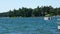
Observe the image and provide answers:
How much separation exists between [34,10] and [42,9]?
4.51 feet

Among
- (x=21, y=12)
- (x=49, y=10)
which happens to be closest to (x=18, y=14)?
(x=21, y=12)

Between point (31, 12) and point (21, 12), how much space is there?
6.73ft

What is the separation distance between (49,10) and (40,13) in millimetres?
1884

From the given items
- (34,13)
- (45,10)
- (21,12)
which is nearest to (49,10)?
(45,10)

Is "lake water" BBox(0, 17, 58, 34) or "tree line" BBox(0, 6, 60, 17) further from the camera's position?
"tree line" BBox(0, 6, 60, 17)

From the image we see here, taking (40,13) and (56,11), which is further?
(40,13)

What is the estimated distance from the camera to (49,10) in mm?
33656

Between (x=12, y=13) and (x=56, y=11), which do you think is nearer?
(x=56, y=11)

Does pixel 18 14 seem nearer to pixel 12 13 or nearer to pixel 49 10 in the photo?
pixel 12 13

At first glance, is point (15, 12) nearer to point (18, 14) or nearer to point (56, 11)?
point (18, 14)

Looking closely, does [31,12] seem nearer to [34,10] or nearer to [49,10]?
[34,10]

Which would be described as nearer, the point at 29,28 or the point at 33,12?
the point at 29,28

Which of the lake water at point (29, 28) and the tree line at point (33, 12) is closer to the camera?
the lake water at point (29, 28)

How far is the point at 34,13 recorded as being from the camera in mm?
32844
